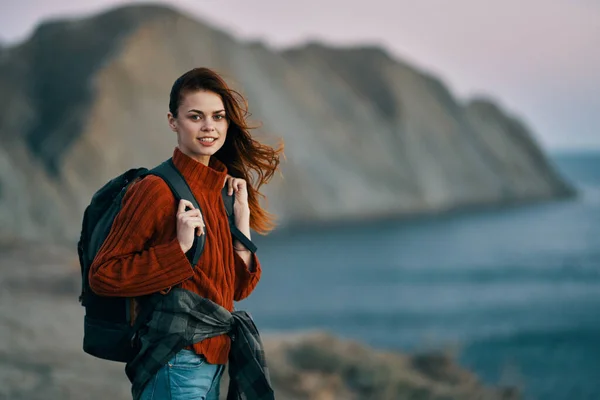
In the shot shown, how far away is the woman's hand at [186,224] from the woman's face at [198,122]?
0.21m

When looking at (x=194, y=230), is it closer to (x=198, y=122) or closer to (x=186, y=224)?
(x=186, y=224)

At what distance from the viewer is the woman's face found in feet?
8.35

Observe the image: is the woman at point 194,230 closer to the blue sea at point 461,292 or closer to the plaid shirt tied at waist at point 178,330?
the plaid shirt tied at waist at point 178,330

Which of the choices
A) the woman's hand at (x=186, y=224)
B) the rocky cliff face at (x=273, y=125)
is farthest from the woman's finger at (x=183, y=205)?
the rocky cliff face at (x=273, y=125)

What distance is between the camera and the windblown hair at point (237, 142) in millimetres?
2550

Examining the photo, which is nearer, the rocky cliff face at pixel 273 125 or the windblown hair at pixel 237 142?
the windblown hair at pixel 237 142

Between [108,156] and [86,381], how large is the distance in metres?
22.0

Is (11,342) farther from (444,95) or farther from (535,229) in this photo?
(444,95)

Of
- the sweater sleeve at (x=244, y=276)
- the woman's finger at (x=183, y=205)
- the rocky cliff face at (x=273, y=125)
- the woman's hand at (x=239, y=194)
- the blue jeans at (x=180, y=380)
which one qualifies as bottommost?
the blue jeans at (x=180, y=380)

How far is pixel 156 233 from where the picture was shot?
2449 millimetres

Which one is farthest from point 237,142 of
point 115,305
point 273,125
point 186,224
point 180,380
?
point 273,125

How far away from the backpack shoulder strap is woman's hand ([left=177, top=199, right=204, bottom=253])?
0.03m

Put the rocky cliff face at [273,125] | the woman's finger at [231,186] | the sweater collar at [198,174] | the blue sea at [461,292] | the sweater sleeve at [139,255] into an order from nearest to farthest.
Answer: the sweater sleeve at [139,255] → the sweater collar at [198,174] → the woman's finger at [231,186] → the blue sea at [461,292] → the rocky cliff face at [273,125]

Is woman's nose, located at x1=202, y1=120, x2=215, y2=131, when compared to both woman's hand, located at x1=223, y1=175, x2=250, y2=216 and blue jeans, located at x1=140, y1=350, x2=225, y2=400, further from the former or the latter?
blue jeans, located at x1=140, y1=350, x2=225, y2=400
